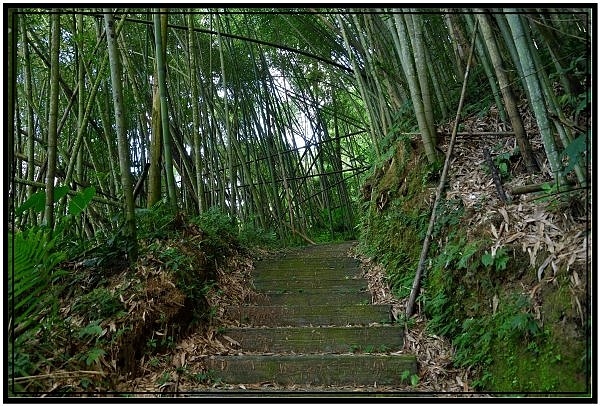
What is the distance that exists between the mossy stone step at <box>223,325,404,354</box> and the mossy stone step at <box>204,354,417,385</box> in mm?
213

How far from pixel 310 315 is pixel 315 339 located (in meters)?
0.36

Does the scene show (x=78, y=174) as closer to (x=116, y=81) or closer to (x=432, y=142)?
(x=116, y=81)

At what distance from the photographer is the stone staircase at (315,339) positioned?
94.0 inches

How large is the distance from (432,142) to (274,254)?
96.5 inches

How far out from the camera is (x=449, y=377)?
89.7 inches

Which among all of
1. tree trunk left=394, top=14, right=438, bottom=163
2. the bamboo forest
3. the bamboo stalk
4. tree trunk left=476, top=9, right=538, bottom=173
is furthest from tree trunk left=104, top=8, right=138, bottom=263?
the bamboo stalk

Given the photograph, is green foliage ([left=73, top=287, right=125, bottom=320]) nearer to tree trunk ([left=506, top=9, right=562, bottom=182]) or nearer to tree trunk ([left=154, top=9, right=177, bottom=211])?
tree trunk ([left=154, top=9, right=177, bottom=211])

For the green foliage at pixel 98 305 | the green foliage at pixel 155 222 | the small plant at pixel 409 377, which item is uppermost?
the green foliage at pixel 155 222

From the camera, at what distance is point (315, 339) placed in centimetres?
272

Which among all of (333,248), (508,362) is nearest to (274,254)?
(333,248)

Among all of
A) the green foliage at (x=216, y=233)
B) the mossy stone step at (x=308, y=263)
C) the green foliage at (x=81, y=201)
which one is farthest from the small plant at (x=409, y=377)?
the green foliage at (x=81, y=201)

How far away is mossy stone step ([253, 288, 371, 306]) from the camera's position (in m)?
3.31

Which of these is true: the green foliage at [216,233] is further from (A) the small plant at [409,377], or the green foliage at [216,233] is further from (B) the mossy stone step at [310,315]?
(A) the small plant at [409,377]

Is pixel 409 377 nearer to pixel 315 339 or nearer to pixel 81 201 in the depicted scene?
pixel 315 339
